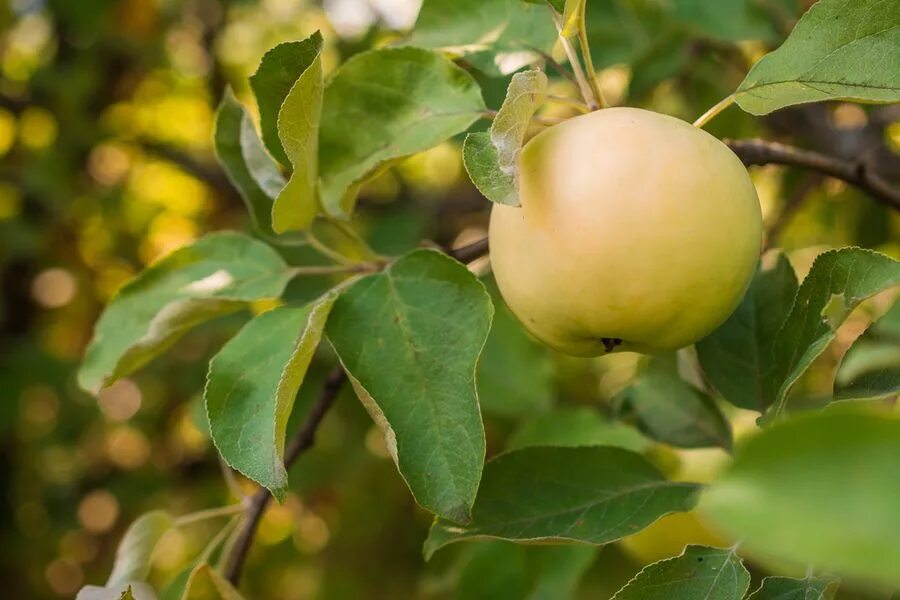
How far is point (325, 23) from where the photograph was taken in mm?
2453

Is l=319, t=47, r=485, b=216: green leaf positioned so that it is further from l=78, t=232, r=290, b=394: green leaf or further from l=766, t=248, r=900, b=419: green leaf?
l=766, t=248, r=900, b=419: green leaf

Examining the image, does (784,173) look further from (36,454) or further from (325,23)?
(36,454)

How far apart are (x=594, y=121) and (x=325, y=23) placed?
1960mm

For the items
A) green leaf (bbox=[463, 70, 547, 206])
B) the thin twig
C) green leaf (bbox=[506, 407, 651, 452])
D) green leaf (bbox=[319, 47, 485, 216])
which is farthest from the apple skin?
green leaf (bbox=[506, 407, 651, 452])

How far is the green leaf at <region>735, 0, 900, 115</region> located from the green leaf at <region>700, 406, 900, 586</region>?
0.38 m

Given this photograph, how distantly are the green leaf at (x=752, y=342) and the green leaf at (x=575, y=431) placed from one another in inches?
9.3

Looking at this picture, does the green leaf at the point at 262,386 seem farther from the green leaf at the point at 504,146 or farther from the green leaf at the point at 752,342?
the green leaf at the point at 752,342

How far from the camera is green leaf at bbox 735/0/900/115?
648 millimetres

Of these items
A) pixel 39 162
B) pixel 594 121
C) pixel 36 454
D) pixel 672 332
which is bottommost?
pixel 36 454

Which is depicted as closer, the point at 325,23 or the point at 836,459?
the point at 836,459

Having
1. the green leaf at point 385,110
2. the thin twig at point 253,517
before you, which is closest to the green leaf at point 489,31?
the green leaf at point 385,110

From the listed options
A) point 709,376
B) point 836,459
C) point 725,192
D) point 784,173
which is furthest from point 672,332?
point 784,173

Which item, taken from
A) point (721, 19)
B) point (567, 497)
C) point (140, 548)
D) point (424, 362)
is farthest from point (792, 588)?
point (721, 19)

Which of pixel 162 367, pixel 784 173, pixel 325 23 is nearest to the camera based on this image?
pixel 784 173
